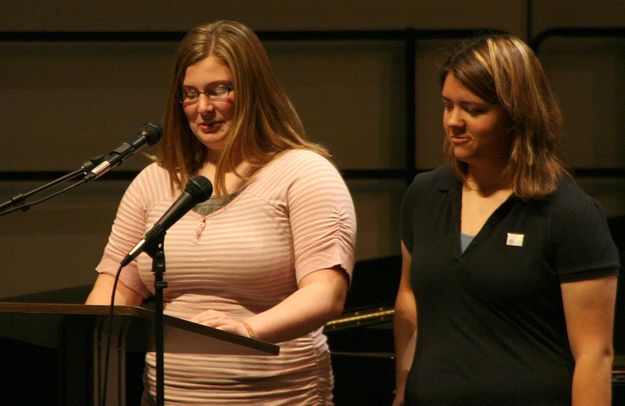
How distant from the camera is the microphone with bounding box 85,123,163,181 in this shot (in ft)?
6.66

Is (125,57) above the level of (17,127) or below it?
above

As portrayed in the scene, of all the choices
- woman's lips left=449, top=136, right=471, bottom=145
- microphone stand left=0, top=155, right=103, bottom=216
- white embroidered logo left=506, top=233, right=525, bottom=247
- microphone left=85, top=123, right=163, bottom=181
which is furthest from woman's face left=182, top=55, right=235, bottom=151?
white embroidered logo left=506, top=233, right=525, bottom=247

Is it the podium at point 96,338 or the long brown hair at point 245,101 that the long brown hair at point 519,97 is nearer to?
the long brown hair at point 245,101

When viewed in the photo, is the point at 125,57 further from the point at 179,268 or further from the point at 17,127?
the point at 179,268

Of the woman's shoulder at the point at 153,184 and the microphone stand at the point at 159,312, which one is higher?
the woman's shoulder at the point at 153,184

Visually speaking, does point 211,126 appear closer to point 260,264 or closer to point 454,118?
point 260,264

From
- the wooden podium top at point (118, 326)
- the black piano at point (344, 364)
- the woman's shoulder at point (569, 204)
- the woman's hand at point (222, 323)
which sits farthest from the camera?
the black piano at point (344, 364)

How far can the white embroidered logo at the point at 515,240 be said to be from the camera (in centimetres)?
200

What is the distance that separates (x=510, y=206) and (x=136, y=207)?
79 cm

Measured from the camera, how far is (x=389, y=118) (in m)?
5.70

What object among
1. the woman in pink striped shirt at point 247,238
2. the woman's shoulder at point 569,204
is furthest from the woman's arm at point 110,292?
the woman's shoulder at point 569,204

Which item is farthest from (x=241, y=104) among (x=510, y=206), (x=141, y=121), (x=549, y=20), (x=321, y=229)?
(x=549, y=20)

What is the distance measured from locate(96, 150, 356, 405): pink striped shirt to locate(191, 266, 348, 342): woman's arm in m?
0.03

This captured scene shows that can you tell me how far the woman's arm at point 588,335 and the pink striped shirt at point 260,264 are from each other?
442 mm
